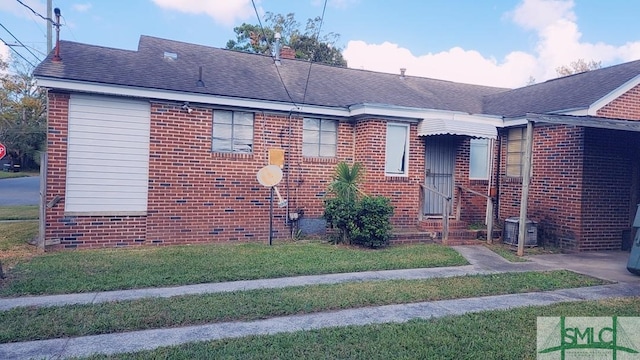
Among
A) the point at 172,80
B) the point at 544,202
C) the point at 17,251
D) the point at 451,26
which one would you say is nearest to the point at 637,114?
the point at 544,202

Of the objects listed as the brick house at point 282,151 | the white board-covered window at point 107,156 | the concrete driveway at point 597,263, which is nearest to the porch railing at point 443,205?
the brick house at point 282,151

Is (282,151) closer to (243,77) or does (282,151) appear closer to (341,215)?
(341,215)

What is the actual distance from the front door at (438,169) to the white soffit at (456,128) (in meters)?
0.76

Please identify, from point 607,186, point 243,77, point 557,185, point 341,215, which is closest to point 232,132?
point 243,77

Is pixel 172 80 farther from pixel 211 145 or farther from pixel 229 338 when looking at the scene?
pixel 229 338

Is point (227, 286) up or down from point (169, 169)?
down

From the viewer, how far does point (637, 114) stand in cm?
1034

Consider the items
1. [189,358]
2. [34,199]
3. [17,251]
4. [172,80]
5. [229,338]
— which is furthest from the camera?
[34,199]

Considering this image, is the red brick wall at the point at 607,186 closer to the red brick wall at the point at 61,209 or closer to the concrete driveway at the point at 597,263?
the concrete driveway at the point at 597,263

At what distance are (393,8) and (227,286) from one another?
7.48 meters

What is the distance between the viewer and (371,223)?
9172 mm

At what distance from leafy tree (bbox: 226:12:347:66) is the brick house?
1906 cm

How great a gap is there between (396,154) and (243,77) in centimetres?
448

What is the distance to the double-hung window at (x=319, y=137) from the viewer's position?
10.8m
